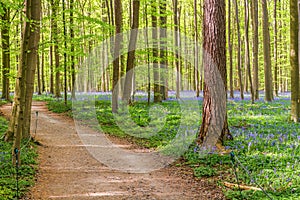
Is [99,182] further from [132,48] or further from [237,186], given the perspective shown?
[132,48]

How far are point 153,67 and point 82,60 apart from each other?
66.6 feet

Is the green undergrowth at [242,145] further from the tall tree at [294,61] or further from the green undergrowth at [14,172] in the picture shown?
the green undergrowth at [14,172]

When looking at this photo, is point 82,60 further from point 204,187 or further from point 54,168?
point 204,187

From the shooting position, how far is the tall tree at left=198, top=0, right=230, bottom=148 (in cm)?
889

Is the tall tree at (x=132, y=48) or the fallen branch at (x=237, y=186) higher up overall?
the tall tree at (x=132, y=48)

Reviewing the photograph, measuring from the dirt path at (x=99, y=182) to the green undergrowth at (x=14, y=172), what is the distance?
20cm

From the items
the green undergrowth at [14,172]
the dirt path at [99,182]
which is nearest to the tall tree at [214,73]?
the dirt path at [99,182]

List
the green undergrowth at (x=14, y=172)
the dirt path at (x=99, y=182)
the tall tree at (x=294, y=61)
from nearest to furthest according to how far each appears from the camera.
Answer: the green undergrowth at (x=14, y=172) → the dirt path at (x=99, y=182) → the tall tree at (x=294, y=61)

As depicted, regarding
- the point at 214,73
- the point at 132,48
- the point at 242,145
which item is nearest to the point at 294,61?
the point at 214,73

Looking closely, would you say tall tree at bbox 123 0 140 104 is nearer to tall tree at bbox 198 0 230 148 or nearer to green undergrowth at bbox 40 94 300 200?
green undergrowth at bbox 40 94 300 200

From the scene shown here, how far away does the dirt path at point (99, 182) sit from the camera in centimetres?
629

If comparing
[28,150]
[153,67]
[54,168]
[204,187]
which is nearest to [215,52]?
[204,187]

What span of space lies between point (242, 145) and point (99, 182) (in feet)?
13.5

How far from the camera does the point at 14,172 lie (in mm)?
A: 7066
